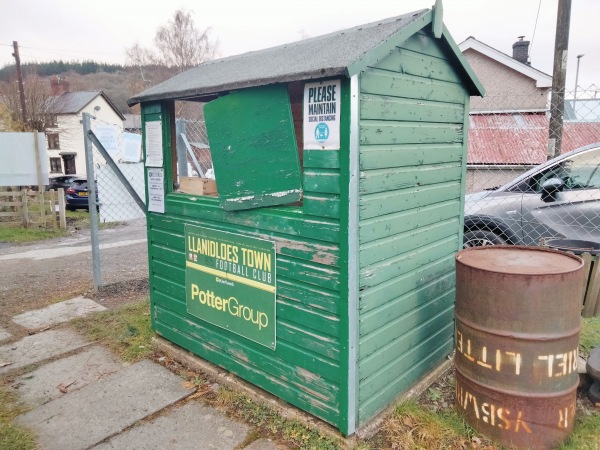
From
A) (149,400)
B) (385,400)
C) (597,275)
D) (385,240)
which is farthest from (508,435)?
(149,400)

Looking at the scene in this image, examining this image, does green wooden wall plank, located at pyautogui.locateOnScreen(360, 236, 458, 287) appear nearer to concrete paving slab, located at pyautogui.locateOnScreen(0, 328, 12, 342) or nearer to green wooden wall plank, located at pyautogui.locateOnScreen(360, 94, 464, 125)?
green wooden wall plank, located at pyautogui.locateOnScreen(360, 94, 464, 125)

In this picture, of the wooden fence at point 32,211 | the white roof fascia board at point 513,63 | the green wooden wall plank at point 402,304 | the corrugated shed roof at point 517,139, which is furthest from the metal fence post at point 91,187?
the white roof fascia board at point 513,63

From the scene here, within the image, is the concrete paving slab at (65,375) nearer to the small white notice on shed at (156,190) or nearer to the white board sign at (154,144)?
the small white notice on shed at (156,190)

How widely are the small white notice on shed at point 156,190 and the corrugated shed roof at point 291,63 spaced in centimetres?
64

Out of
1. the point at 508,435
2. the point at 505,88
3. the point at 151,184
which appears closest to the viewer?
the point at 508,435

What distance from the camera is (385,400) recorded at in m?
3.14

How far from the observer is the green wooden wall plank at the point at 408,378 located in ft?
9.70

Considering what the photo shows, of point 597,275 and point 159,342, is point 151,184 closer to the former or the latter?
point 159,342

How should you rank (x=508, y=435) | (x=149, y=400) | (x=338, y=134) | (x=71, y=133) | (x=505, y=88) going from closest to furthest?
(x=338, y=134) < (x=508, y=435) < (x=149, y=400) < (x=505, y=88) < (x=71, y=133)

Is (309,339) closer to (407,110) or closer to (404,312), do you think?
(404,312)

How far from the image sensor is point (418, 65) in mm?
3086

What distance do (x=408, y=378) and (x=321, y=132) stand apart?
192cm

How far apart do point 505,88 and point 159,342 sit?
21581 millimetres

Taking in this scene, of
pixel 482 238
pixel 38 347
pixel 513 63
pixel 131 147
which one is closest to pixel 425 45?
pixel 482 238
